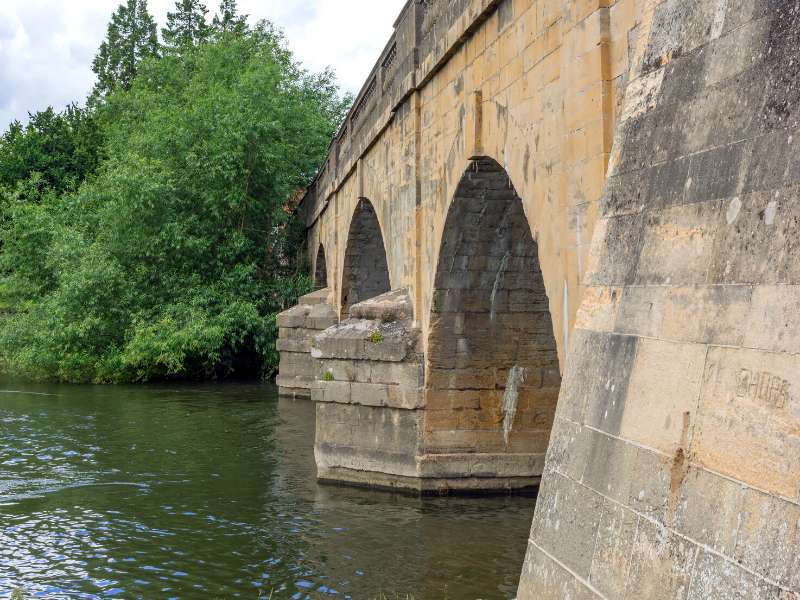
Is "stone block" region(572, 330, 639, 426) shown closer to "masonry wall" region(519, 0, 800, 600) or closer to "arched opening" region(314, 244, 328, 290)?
"masonry wall" region(519, 0, 800, 600)

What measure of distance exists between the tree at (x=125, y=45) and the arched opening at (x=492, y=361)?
39.2 meters

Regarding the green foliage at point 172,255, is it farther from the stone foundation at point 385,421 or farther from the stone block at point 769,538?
the stone block at point 769,538

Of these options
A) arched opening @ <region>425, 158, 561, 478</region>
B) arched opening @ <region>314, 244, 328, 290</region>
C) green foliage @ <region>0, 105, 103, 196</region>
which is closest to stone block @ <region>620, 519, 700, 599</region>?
arched opening @ <region>425, 158, 561, 478</region>

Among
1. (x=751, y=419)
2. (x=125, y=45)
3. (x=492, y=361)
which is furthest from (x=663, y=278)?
(x=125, y=45)

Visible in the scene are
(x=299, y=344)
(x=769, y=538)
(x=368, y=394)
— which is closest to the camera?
(x=769, y=538)

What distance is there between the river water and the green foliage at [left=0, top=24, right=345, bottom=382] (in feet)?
23.2

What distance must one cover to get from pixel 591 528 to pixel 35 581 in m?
5.78

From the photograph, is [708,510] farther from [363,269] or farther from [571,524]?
[363,269]

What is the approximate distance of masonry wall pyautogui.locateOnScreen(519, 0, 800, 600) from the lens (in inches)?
107

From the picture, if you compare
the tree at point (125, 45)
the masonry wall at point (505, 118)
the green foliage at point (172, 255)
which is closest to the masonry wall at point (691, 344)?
the masonry wall at point (505, 118)

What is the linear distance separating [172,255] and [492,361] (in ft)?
46.3

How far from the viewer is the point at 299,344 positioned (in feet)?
69.0

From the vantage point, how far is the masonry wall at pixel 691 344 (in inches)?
107

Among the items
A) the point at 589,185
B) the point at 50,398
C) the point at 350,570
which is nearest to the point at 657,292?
the point at 589,185
